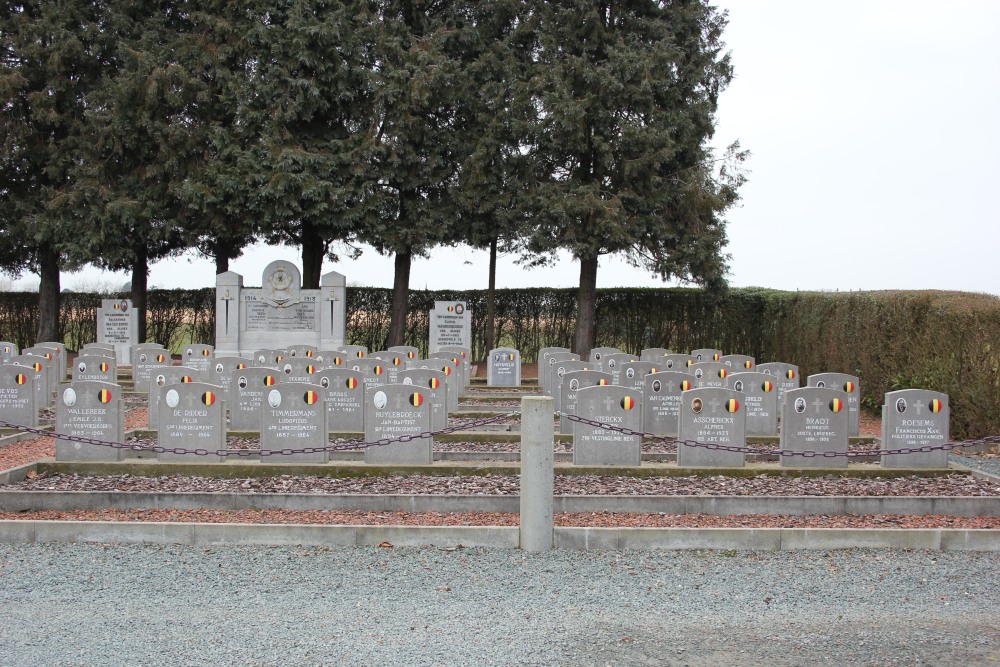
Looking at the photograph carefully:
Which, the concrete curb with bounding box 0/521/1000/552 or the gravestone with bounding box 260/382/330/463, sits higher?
the gravestone with bounding box 260/382/330/463

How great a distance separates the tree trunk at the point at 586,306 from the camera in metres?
23.7

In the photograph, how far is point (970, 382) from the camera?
42.0ft

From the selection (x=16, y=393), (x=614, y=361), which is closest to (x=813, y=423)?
(x=614, y=361)

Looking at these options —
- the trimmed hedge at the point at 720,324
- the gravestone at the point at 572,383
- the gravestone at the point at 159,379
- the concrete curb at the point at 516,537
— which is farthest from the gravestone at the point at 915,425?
the gravestone at the point at 159,379

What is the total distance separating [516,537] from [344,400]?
5.43 m

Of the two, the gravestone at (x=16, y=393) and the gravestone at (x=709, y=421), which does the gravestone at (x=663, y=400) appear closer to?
the gravestone at (x=709, y=421)

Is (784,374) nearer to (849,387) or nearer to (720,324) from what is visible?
(849,387)

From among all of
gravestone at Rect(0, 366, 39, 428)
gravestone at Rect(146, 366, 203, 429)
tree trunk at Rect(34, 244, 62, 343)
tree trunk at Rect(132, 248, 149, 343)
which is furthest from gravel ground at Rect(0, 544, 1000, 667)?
tree trunk at Rect(34, 244, 62, 343)

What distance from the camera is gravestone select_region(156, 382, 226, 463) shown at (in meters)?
9.30

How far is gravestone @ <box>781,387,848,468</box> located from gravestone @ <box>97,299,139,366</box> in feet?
63.0

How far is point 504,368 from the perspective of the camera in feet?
64.7

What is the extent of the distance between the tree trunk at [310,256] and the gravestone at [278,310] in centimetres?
119

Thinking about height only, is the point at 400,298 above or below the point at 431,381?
above

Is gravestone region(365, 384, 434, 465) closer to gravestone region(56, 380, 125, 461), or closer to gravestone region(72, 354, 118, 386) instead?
gravestone region(56, 380, 125, 461)
